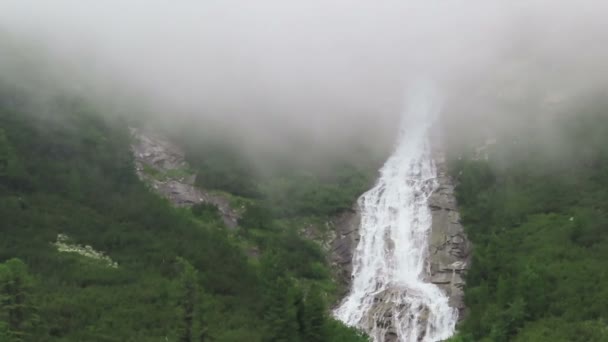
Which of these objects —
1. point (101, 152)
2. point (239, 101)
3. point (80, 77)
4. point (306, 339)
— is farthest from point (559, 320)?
point (80, 77)

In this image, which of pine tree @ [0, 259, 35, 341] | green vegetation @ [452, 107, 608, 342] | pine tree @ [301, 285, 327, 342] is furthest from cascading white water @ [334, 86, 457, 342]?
pine tree @ [0, 259, 35, 341]

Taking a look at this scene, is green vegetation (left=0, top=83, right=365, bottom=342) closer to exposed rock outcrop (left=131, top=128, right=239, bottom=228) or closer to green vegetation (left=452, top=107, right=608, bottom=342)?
exposed rock outcrop (left=131, top=128, right=239, bottom=228)

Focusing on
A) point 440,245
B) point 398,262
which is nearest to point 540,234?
point 440,245

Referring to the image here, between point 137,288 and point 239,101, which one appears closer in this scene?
point 137,288

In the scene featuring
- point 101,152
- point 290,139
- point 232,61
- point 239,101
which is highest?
point 232,61

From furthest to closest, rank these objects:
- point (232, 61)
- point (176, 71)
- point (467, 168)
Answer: point (232, 61)
point (176, 71)
point (467, 168)

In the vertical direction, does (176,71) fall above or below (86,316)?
above

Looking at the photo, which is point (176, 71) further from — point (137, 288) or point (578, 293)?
point (578, 293)

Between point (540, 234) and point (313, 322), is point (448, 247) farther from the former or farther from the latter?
point (313, 322)
